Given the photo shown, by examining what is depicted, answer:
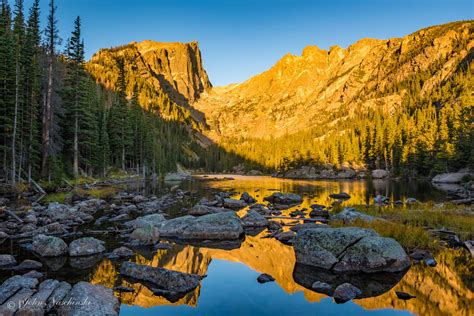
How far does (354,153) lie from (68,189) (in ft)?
332

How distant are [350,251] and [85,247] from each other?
12.5 meters

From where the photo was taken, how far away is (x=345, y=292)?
33.9 feet

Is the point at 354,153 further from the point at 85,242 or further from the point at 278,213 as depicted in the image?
the point at 85,242

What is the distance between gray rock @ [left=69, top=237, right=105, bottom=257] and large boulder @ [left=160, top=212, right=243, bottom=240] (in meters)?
4.93

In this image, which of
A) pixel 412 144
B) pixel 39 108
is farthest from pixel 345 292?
pixel 412 144

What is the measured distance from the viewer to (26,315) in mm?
7773

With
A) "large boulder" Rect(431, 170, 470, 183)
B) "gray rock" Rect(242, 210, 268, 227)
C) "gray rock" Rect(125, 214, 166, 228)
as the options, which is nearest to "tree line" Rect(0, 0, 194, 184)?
"gray rock" Rect(125, 214, 166, 228)

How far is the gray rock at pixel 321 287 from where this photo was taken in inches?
429

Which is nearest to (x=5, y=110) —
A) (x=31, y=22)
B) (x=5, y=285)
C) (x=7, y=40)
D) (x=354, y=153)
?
(x=7, y=40)

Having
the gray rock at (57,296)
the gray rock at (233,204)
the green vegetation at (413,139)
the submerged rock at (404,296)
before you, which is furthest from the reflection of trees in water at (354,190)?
the gray rock at (57,296)

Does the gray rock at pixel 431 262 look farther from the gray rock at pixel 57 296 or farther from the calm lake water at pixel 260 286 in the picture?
the gray rock at pixel 57 296

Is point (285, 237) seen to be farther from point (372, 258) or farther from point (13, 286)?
point (13, 286)

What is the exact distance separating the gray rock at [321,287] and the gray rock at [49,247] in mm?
11850

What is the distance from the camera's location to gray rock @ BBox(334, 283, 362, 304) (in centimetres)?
→ 1016
